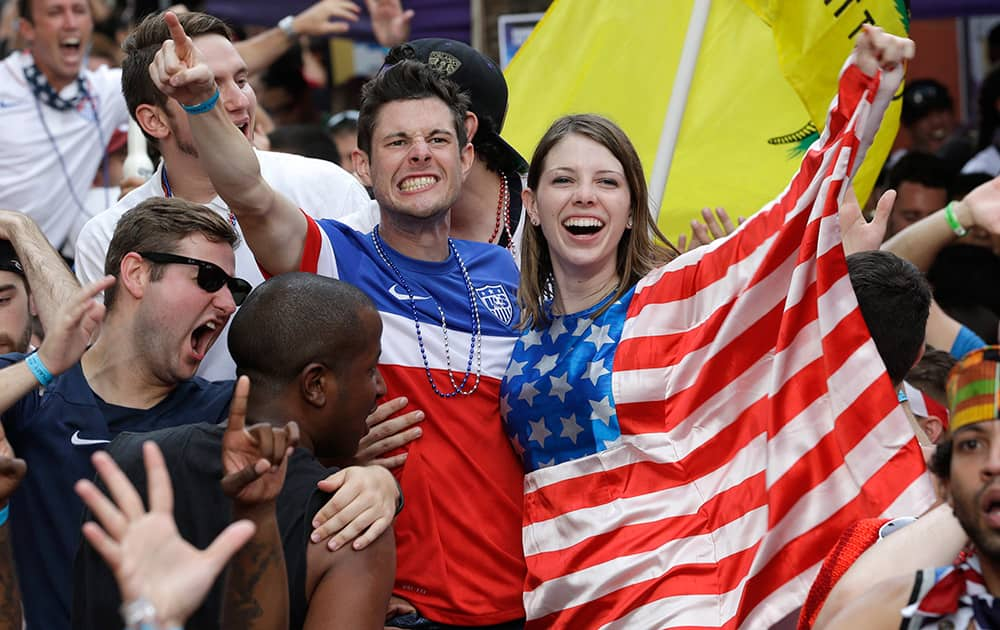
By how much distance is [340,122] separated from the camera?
30.1ft

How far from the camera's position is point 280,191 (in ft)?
16.6

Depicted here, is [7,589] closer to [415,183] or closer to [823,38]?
[415,183]

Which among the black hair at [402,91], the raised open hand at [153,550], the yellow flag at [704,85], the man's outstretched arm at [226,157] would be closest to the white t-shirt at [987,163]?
the yellow flag at [704,85]

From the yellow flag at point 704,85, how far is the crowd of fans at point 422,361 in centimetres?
72

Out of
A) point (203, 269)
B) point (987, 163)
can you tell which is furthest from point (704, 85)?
point (987, 163)

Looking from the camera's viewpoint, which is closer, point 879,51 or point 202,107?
point 879,51

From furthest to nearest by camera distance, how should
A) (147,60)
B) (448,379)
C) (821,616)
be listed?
(147,60) < (448,379) < (821,616)

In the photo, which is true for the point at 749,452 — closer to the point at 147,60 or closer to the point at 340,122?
the point at 147,60

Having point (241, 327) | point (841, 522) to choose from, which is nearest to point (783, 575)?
point (841, 522)

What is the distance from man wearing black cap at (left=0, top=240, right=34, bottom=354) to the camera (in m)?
4.68

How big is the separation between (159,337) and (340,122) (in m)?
5.18

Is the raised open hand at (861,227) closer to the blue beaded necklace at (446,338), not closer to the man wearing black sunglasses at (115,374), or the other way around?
the blue beaded necklace at (446,338)

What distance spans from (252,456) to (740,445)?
5.24ft

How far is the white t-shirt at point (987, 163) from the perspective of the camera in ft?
29.2
